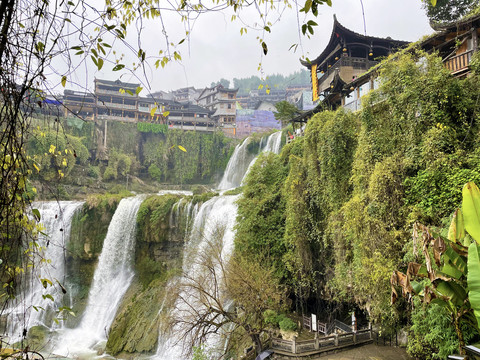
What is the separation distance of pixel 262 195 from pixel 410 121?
24.9ft

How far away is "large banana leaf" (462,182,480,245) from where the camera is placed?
393cm

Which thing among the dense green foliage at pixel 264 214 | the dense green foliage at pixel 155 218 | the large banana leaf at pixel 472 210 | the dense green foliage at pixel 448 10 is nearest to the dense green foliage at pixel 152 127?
the dense green foliage at pixel 155 218

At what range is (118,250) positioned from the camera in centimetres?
2138

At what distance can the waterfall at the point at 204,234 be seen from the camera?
14446 mm

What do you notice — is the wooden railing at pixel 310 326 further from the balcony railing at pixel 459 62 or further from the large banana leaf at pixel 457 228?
the balcony railing at pixel 459 62

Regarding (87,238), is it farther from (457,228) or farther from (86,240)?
(457,228)

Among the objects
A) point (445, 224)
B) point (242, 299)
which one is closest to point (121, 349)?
point (242, 299)

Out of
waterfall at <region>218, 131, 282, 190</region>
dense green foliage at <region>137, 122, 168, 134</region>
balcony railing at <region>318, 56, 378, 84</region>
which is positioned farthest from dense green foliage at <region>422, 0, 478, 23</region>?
dense green foliage at <region>137, 122, 168, 134</region>

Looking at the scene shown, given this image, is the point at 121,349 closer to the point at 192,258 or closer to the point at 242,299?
the point at 192,258

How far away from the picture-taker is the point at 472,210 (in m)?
3.98

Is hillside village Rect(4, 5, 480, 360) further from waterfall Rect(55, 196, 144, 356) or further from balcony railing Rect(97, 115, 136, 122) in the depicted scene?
balcony railing Rect(97, 115, 136, 122)

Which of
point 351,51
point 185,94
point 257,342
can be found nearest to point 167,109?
point 185,94

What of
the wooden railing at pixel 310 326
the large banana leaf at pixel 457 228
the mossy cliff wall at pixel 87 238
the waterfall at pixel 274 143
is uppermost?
the waterfall at pixel 274 143

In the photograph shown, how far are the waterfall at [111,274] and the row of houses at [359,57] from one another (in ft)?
42.6
